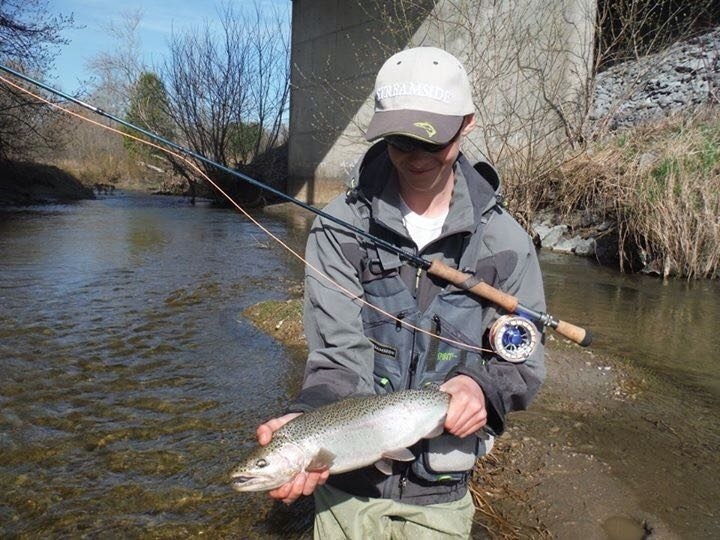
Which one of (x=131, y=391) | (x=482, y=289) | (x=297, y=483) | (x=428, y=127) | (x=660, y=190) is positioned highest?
(x=660, y=190)

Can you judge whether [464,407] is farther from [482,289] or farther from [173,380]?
[173,380]

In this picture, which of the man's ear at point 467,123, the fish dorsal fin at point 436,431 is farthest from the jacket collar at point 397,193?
the fish dorsal fin at point 436,431

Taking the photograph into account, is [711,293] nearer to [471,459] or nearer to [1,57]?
[471,459]

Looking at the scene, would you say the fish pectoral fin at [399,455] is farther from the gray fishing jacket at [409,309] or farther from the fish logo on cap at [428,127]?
the fish logo on cap at [428,127]

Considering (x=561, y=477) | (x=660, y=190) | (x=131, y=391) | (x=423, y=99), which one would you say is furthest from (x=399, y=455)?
(x=660, y=190)

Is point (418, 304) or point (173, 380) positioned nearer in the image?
point (418, 304)

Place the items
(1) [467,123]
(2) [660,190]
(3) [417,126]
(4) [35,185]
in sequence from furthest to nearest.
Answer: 1. (4) [35,185]
2. (2) [660,190]
3. (1) [467,123]
4. (3) [417,126]

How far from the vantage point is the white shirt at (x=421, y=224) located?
2379 millimetres

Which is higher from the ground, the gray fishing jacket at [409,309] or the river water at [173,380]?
the gray fishing jacket at [409,309]

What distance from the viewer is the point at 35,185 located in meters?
23.1

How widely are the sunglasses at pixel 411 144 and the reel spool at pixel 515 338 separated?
2.15 ft

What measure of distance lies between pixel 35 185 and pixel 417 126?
24.3 metres

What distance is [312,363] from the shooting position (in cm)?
224

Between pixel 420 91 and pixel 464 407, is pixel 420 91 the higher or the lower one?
the higher one
